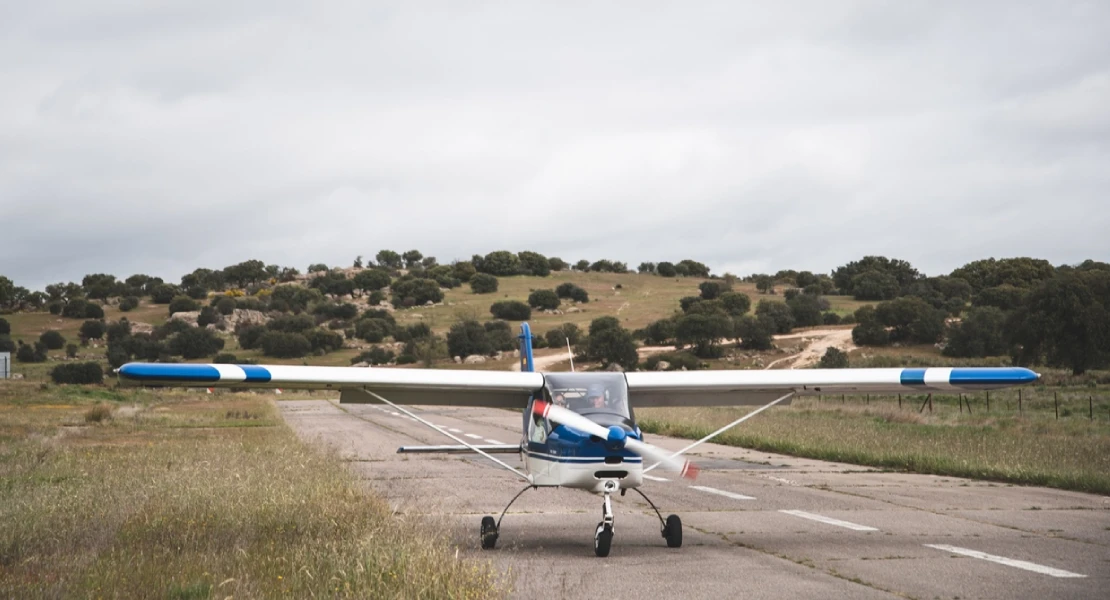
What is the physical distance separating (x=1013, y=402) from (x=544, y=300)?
6985 centimetres

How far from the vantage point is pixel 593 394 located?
11141mm

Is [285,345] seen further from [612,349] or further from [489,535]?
[489,535]

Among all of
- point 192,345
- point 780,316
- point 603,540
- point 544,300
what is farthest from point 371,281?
point 603,540

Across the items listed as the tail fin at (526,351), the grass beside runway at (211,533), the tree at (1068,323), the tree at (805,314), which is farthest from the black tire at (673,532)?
the tree at (805,314)

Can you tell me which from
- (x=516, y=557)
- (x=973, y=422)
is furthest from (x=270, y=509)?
(x=973, y=422)

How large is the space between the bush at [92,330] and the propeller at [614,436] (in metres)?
102

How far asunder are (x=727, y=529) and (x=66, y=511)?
746 centimetres

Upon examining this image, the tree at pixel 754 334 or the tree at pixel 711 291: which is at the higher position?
the tree at pixel 711 291

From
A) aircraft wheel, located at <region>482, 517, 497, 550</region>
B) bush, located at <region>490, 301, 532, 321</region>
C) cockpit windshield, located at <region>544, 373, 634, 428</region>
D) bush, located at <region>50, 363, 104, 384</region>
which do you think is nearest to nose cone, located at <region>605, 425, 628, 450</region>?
cockpit windshield, located at <region>544, 373, 634, 428</region>

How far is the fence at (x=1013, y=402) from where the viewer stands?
37.8 metres

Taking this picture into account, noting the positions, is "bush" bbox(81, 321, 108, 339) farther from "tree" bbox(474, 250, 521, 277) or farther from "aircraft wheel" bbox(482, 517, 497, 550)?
"aircraft wheel" bbox(482, 517, 497, 550)

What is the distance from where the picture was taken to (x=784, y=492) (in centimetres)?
1603

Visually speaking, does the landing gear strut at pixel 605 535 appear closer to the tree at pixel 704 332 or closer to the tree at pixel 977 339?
the tree at pixel 977 339

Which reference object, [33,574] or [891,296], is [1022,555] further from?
[891,296]
